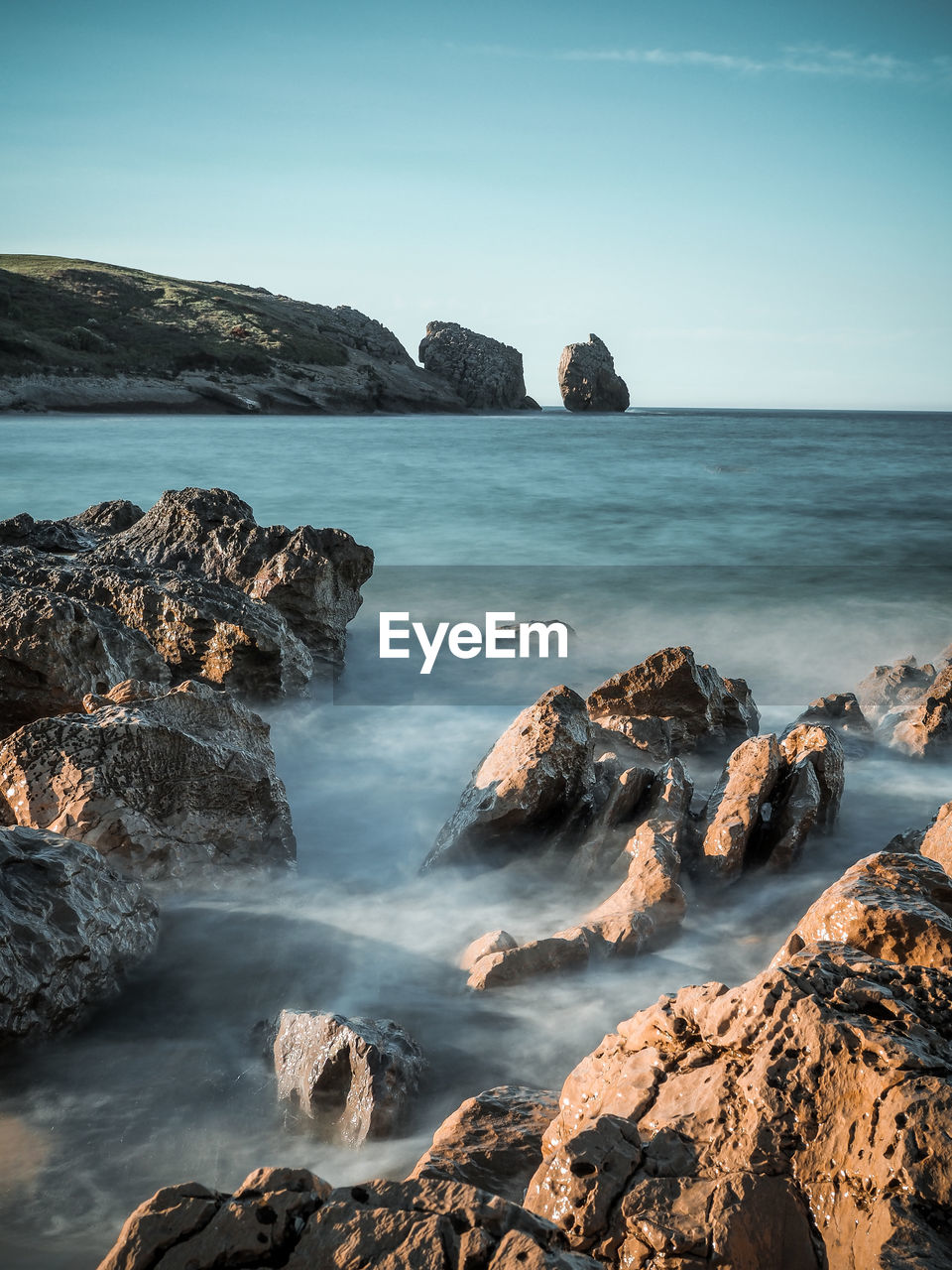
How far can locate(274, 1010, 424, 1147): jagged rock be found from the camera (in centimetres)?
Result: 292

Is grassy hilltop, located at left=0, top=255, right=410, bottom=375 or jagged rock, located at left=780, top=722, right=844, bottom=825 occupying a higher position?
grassy hilltop, located at left=0, top=255, right=410, bottom=375

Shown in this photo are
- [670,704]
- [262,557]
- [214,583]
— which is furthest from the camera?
[262,557]

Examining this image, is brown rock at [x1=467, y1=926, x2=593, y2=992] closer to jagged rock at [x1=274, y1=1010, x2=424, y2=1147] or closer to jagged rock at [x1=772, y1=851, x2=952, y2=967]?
jagged rock at [x1=274, y1=1010, x2=424, y2=1147]

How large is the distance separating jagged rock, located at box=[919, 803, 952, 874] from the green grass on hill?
5163cm

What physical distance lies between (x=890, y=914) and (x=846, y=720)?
4602 millimetres

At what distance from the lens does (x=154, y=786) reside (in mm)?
4379

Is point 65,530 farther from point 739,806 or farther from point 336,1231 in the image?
point 336,1231

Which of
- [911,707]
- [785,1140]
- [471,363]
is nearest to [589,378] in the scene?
[471,363]

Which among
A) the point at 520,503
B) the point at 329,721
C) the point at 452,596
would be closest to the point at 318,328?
the point at 520,503

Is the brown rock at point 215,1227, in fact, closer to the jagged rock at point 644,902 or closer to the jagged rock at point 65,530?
the jagged rock at point 644,902

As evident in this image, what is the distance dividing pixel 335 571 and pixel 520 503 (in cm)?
1374

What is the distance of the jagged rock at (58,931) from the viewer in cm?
321

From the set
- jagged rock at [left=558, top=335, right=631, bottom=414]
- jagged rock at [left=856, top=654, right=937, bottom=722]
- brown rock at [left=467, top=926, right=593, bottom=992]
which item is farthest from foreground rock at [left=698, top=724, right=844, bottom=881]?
jagged rock at [left=558, top=335, right=631, bottom=414]

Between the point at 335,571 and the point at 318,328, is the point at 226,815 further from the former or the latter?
the point at 318,328
